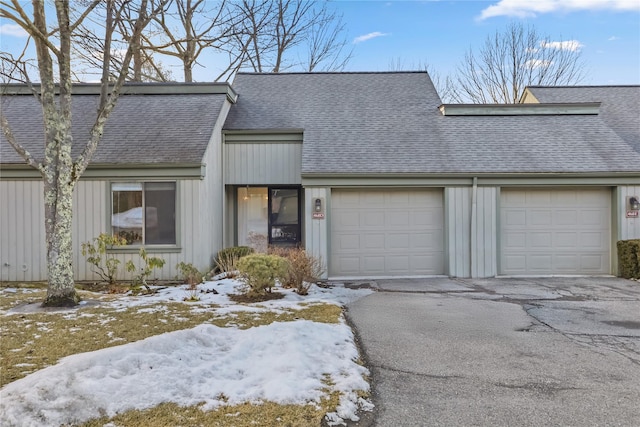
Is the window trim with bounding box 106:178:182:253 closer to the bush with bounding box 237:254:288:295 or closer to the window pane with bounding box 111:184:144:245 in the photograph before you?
the window pane with bounding box 111:184:144:245

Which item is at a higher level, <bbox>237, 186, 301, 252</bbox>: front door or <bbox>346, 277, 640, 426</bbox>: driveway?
<bbox>237, 186, 301, 252</bbox>: front door

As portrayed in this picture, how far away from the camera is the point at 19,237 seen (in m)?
9.43

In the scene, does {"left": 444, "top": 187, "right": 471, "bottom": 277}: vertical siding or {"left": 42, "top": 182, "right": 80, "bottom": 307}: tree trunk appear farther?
{"left": 444, "top": 187, "right": 471, "bottom": 277}: vertical siding

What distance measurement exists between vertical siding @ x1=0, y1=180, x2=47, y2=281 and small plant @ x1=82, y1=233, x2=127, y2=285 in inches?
44.9

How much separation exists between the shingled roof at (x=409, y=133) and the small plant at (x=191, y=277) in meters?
3.33

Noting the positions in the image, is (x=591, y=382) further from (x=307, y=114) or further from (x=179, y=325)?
(x=307, y=114)

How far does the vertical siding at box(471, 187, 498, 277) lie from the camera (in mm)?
10211

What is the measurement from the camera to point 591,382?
3971 mm

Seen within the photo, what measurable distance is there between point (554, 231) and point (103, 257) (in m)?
10.6

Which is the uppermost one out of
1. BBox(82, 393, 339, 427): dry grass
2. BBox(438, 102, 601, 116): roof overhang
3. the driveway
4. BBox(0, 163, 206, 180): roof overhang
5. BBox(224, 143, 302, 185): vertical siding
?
BBox(438, 102, 601, 116): roof overhang

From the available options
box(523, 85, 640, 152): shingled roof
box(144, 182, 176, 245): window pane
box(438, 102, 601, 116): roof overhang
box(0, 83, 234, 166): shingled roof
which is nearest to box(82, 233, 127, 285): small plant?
box(144, 182, 176, 245): window pane

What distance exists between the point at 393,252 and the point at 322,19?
17605mm

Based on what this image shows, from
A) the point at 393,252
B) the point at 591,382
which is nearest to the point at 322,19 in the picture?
the point at 393,252

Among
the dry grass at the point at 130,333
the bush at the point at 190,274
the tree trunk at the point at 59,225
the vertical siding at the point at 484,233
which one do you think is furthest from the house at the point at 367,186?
the dry grass at the point at 130,333
